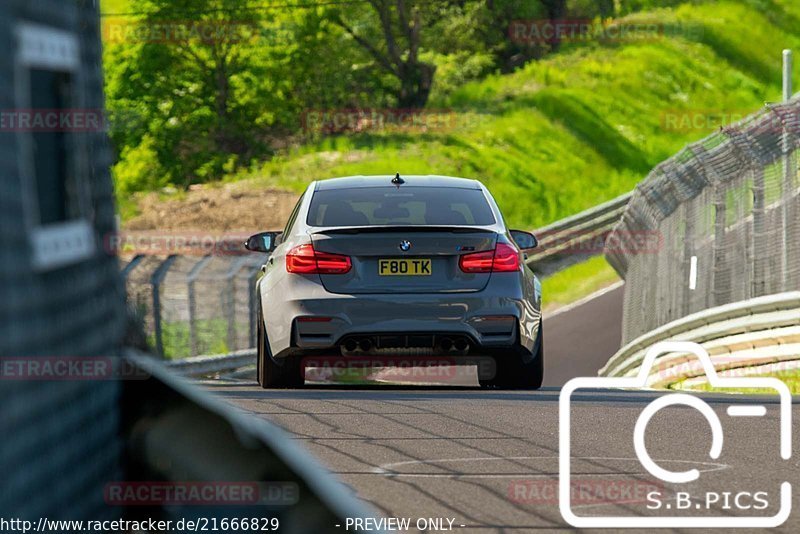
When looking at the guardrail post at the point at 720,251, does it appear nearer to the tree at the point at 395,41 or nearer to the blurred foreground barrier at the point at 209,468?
the blurred foreground barrier at the point at 209,468

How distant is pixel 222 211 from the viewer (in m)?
53.4

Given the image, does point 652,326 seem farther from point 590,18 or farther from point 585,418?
point 590,18

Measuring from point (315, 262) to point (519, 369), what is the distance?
1792 millimetres

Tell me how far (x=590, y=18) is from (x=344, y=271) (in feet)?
220

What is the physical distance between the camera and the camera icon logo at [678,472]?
6.41 m

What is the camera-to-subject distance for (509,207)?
54.9 m

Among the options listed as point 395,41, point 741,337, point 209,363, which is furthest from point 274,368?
point 395,41

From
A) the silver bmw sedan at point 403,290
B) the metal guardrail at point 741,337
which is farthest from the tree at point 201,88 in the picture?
the silver bmw sedan at point 403,290

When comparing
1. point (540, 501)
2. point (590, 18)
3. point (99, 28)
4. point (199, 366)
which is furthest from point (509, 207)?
point (99, 28)

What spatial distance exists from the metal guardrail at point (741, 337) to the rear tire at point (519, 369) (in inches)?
166

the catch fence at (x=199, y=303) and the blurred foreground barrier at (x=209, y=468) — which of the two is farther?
the catch fence at (x=199, y=303)

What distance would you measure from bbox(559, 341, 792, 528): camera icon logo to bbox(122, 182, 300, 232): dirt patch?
40.5 meters

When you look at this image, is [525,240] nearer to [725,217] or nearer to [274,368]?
[274,368]

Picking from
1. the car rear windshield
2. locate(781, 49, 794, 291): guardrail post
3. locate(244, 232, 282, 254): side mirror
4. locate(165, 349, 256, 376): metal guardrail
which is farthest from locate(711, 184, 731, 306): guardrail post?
locate(244, 232, 282, 254): side mirror
